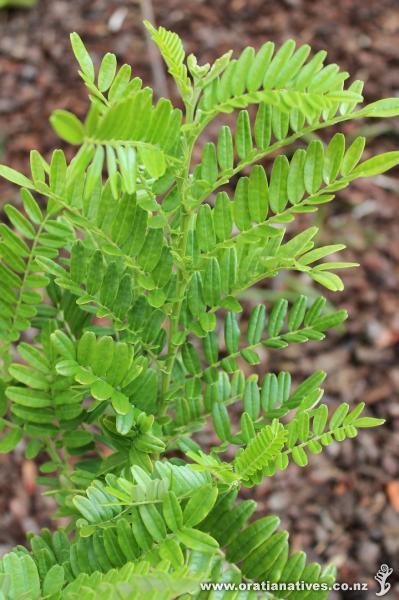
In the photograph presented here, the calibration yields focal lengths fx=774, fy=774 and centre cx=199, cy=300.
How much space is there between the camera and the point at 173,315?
0.82 metres

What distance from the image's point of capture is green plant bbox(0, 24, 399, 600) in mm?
692

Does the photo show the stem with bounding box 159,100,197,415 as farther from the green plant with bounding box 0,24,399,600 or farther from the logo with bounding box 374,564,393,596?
the logo with bounding box 374,564,393,596

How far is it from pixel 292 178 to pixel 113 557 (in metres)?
0.42

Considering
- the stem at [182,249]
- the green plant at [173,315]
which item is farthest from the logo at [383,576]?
the stem at [182,249]

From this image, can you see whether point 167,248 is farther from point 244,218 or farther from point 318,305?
point 318,305

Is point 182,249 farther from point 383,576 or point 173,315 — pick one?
point 383,576

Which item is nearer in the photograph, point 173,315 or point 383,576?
point 173,315

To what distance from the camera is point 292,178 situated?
778mm

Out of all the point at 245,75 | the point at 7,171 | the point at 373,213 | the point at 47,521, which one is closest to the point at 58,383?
the point at 7,171

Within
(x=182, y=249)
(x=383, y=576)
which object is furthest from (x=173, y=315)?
(x=383, y=576)

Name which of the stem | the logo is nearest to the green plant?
the stem

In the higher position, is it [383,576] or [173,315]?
[173,315]

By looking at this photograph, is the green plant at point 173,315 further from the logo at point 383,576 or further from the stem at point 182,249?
the logo at point 383,576

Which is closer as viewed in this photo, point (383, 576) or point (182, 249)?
point (182, 249)
